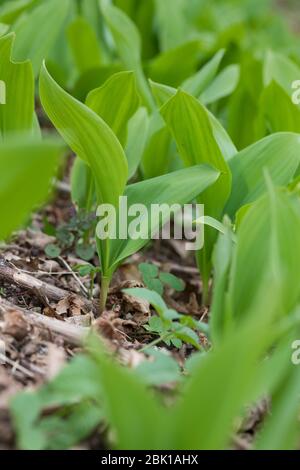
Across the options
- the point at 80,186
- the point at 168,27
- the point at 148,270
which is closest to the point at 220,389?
the point at 148,270

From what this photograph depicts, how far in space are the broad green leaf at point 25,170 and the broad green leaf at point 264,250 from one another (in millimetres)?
460

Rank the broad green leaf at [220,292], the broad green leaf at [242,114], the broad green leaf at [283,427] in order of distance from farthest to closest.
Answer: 1. the broad green leaf at [242,114]
2. the broad green leaf at [220,292]
3. the broad green leaf at [283,427]

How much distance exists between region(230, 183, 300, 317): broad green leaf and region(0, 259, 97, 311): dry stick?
60 centimetres

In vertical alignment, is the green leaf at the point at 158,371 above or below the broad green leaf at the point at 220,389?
below

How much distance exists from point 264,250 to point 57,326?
0.49 meters

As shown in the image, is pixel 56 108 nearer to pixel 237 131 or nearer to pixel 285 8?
pixel 237 131

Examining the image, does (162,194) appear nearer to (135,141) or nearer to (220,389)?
(135,141)

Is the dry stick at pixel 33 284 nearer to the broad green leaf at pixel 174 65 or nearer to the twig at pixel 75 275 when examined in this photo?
the twig at pixel 75 275

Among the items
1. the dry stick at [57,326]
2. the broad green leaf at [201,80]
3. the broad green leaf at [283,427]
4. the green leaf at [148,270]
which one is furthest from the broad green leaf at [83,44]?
the broad green leaf at [283,427]

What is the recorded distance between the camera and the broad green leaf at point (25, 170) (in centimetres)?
110

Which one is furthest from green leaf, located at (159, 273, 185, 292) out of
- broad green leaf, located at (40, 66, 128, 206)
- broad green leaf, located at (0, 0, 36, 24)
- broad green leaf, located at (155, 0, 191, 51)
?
broad green leaf, located at (155, 0, 191, 51)

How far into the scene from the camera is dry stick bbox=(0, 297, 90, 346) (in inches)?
63.1

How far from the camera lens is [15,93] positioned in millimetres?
2041

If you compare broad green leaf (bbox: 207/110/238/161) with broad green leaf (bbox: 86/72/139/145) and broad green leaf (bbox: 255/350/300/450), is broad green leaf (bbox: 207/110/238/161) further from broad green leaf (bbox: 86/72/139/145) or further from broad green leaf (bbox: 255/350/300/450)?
broad green leaf (bbox: 255/350/300/450)
